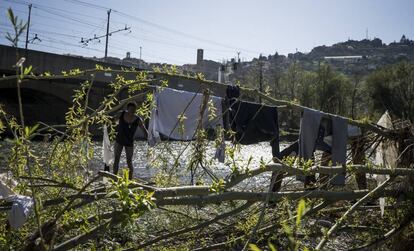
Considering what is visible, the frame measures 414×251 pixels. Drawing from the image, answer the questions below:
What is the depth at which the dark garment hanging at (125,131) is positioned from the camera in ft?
28.4

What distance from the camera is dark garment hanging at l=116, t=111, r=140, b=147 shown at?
8648 millimetres

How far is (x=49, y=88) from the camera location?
29.3 meters

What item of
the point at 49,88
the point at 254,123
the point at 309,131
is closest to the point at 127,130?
the point at 254,123

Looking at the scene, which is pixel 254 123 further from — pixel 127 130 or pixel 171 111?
pixel 127 130

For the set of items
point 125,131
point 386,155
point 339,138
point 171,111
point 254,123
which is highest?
point 171,111

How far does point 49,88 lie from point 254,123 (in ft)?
83.4

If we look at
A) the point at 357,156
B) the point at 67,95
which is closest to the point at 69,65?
the point at 67,95

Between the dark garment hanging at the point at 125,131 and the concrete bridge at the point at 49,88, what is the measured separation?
16878 mm

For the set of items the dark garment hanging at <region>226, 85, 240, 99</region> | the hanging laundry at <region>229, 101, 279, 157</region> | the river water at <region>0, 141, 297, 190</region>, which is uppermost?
the dark garment hanging at <region>226, 85, 240, 99</region>

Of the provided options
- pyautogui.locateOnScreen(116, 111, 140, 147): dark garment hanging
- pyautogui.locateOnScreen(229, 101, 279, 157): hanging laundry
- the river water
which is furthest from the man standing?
pyautogui.locateOnScreen(229, 101, 279, 157): hanging laundry

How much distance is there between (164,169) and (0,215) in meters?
1.62

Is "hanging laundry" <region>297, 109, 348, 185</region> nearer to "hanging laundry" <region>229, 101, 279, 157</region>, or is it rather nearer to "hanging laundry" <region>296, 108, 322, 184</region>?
"hanging laundry" <region>296, 108, 322, 184</region>

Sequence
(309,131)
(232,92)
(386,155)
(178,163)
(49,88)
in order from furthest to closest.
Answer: (49,88) < (309,131) < (232,92) < (386,155) < (178,163)

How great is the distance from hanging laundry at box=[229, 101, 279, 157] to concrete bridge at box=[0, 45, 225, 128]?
18717 millimetres
